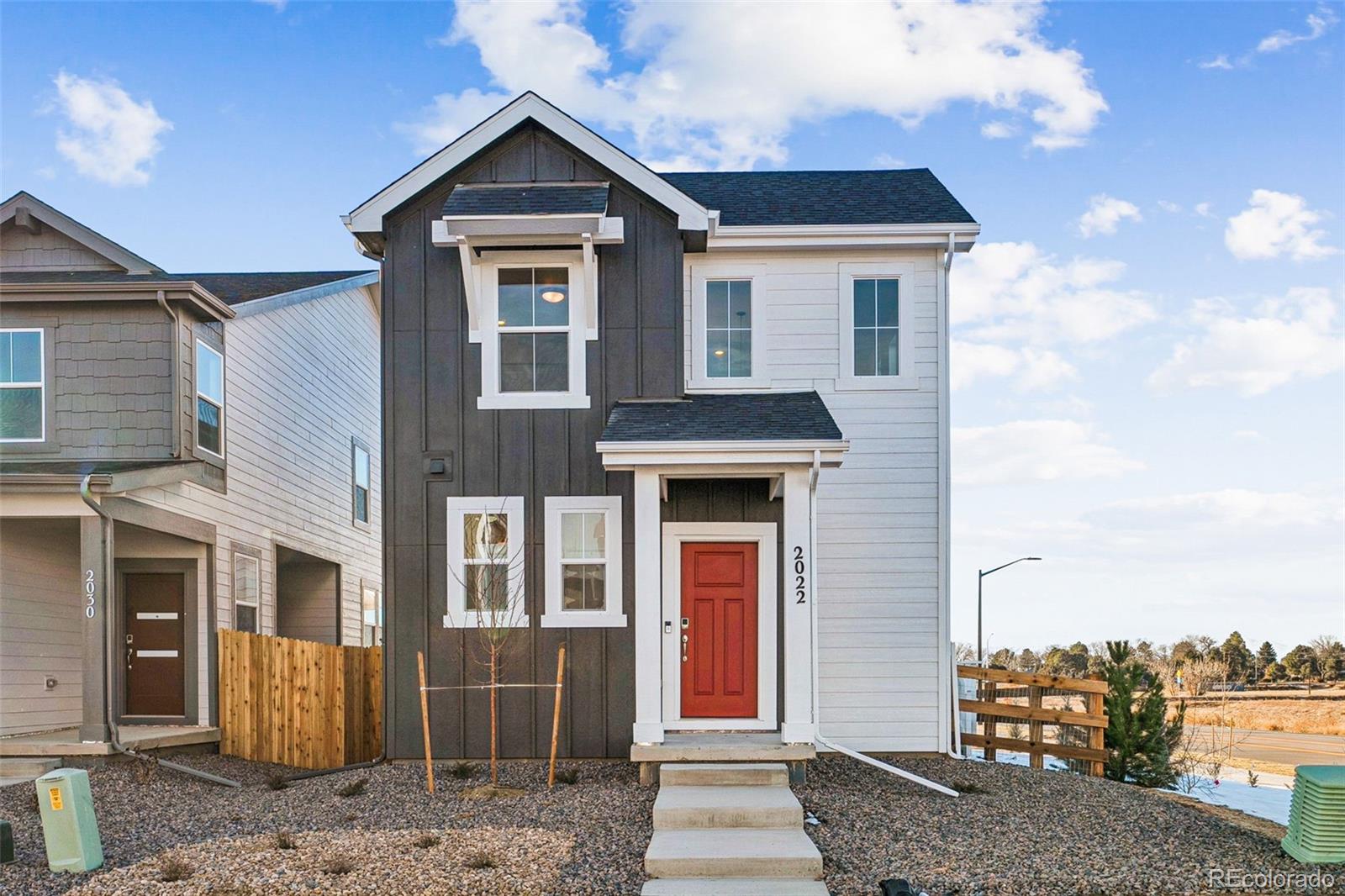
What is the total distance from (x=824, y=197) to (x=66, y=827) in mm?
10073

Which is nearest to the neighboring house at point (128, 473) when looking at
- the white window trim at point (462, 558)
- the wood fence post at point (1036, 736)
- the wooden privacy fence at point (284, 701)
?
the wooden privacy fence at point (284, 701)

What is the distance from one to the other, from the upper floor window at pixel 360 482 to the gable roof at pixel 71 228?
20.6ft

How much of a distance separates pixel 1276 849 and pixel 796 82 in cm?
1145

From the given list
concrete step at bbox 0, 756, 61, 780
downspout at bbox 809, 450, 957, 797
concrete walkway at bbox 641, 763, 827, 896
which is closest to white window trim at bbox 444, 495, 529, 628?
concrete walkway at bbox 641, 763, 827, 896

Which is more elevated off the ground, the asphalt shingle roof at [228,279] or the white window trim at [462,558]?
the asphalt shingle roof at [228,279]

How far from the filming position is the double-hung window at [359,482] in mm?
19531

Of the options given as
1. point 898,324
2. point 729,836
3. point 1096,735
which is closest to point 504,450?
point 898,324

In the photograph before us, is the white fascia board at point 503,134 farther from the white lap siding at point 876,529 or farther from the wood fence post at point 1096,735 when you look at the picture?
the wood fence post at point 1096,735

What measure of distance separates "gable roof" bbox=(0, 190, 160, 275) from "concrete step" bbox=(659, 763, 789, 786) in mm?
9503

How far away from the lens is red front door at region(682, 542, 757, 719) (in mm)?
10859

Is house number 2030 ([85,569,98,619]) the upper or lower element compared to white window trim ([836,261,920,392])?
lower

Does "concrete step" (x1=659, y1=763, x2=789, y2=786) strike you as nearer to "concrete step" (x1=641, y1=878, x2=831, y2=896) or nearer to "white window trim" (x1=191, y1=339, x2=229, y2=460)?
"concrete step" (x1=641, y1=878, x2=831, y2=896)

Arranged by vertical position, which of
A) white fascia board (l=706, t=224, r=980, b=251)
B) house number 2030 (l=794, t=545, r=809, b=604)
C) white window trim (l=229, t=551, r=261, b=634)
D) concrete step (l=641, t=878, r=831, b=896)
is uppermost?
white fascia board (l=706, t=224, r=980, b=251)

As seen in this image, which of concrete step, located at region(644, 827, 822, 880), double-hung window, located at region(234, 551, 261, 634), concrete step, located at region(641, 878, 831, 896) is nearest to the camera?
concrete step, located at region(641, 878, 831, 896)
